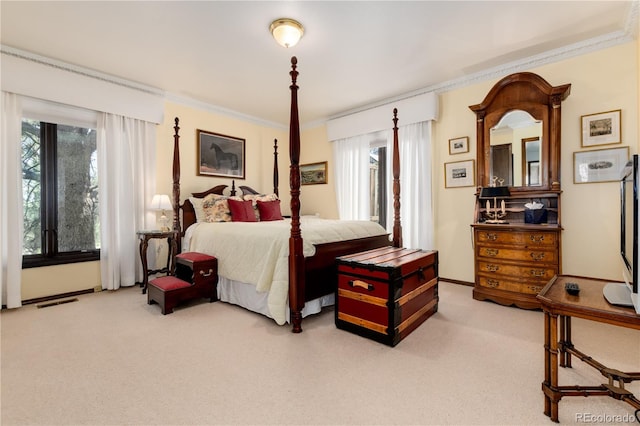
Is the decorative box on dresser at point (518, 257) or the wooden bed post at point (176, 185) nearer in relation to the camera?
the decorative box on dresser at point (518, 257)

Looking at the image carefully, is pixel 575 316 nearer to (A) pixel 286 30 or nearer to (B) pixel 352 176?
(A) pixel 286 30

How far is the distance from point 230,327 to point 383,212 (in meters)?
3.32

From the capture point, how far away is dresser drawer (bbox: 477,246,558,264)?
2.96 meters

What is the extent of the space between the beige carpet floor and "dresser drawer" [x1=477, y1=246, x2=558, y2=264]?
0.53 m

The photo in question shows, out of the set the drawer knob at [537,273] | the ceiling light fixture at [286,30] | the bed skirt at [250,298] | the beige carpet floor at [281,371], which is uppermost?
the ceiling light fixture at [286,30]

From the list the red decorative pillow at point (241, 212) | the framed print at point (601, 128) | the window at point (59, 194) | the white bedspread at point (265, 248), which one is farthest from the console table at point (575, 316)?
the window at point (59, 194)

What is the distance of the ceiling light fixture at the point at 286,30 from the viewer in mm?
2646

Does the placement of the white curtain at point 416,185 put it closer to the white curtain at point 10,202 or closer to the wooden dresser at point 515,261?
the wooden dresser at point 515,261

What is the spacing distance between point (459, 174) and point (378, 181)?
160 centimetres

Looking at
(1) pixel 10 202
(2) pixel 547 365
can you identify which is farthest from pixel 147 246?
(2) pixel 547 365

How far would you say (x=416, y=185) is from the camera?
4.39 m

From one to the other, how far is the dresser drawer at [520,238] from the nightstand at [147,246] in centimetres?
378

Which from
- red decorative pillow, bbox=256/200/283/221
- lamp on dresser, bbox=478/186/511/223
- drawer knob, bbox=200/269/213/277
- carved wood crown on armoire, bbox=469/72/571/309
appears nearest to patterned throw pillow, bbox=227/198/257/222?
red decorative pillow, bbox=256/200/283/221

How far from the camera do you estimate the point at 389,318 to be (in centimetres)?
228
